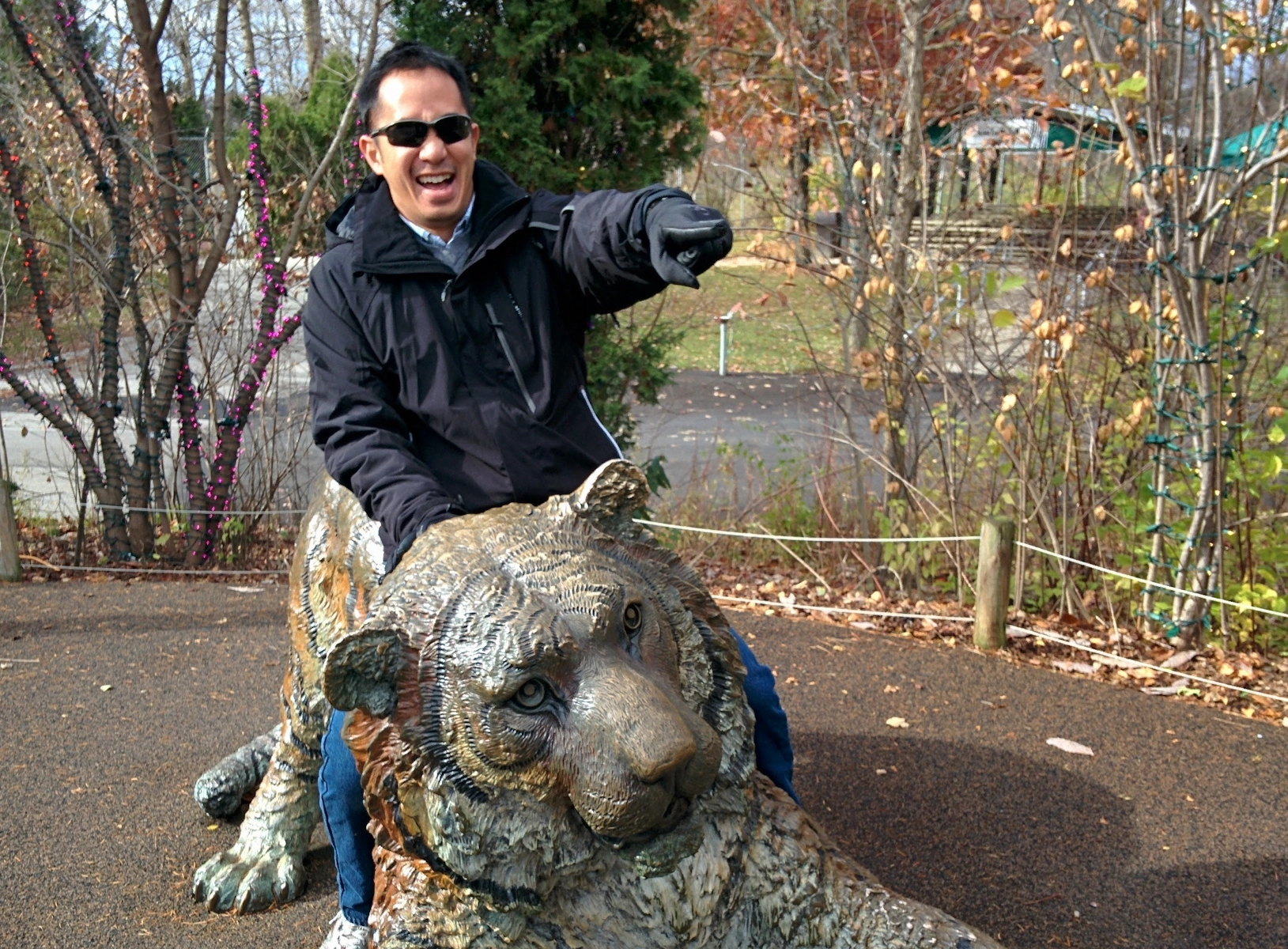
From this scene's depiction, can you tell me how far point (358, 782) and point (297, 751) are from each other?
841 mm

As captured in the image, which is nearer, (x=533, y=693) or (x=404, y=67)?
(x=533, y=693)

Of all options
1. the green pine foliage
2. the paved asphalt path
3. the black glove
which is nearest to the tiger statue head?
the black glove

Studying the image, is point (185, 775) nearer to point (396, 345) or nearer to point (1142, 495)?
point (396, 345)

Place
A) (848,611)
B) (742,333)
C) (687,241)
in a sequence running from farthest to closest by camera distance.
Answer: (742,333)
(848,611)
(687,241)

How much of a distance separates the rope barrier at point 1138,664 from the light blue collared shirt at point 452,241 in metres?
3.52

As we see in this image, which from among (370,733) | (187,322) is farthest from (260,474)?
(370,733)

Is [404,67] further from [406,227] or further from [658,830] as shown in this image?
[658,830]

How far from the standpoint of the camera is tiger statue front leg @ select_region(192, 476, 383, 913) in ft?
8.63

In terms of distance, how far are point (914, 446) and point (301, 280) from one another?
3.76 meters

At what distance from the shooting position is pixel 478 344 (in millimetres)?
2436

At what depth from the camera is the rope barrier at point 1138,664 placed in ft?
15.2

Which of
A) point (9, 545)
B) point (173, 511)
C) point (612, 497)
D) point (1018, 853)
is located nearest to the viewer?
point (612, 497)

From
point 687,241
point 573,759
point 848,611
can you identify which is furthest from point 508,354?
point 848,611

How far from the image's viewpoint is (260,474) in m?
7.15
